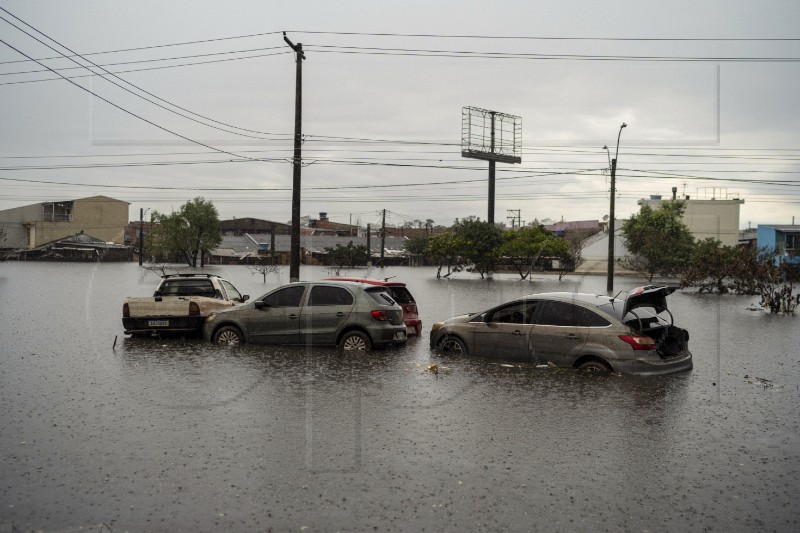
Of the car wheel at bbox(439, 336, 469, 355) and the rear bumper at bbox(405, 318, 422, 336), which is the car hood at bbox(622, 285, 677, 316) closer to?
the car wheel at bbox(439, 336, 469, 355)

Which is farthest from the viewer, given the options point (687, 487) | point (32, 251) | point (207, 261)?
point (207, 261)

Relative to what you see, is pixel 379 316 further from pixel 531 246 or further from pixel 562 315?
pixel 531 246

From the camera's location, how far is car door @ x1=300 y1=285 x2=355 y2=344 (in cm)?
1468

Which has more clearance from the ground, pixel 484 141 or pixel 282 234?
pixel 484 141

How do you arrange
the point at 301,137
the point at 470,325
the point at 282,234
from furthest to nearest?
1. the point at 282,234
2. the point at 301,137
3. the point at 470,325

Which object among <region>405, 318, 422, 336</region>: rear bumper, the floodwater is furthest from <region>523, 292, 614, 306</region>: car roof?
<region>405, 318, 422, 336</region>: rear bumper

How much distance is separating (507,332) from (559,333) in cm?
117

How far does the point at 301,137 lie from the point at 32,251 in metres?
90.3

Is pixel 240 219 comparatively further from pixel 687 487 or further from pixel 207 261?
pixel 687 487

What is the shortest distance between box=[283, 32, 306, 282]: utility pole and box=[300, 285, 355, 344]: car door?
7.50 meters

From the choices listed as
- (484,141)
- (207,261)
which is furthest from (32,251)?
(484,141)

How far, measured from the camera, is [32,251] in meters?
99.4

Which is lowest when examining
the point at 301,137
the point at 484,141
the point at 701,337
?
the point at 701,337

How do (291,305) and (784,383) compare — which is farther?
(291,305)
